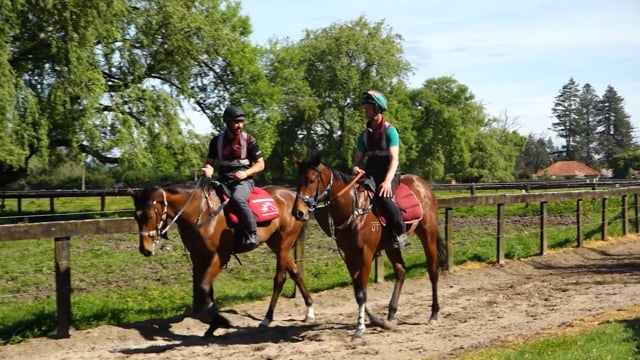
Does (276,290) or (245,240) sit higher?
(245,240)

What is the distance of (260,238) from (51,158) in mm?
17579

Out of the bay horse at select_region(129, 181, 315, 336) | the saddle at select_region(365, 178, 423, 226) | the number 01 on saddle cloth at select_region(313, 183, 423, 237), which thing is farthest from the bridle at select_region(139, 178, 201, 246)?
the saddle at select_region(365, 178, 423, 226)

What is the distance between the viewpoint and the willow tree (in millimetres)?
20266

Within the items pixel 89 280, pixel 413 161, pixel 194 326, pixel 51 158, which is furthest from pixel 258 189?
pixel 413 161

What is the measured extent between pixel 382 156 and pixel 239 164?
5.62ft

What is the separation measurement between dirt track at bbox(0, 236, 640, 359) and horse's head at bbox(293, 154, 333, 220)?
1.52 m

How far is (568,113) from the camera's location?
134 meters

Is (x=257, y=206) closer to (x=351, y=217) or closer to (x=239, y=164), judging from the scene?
(x=239, y=164)

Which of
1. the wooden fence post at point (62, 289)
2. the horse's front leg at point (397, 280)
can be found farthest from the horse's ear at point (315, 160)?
the wooden fence post at point (62, 289)

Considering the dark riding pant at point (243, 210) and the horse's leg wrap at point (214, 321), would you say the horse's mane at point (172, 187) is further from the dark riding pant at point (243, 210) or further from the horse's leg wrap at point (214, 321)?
the horse's leg wrap at point (214, 321)

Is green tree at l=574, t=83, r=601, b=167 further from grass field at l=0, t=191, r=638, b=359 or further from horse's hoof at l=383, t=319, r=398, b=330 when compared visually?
horse's hoof at l=383, t=319, r=398, b=330

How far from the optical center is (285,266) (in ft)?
27.7

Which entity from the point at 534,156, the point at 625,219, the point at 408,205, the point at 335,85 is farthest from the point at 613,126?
the point at 408,205

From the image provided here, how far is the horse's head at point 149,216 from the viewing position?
6.82 m
